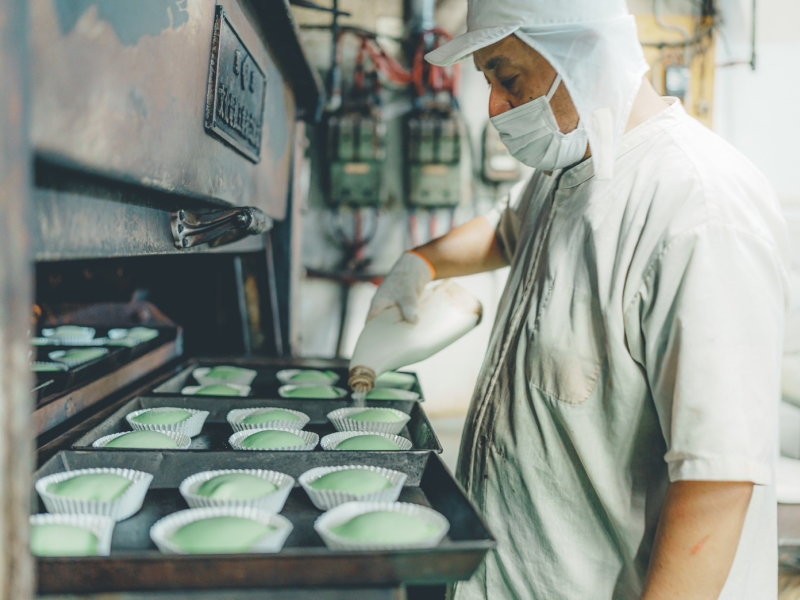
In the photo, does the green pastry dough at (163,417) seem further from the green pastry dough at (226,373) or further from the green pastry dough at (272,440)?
Result: the green pastry dough at (226,373)

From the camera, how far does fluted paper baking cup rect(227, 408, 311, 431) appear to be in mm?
1535

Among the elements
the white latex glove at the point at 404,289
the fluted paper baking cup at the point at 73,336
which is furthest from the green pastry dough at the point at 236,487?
the fluted paper baking cup at the point at 73,336

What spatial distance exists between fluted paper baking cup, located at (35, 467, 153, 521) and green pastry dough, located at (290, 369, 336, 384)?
0.86 m

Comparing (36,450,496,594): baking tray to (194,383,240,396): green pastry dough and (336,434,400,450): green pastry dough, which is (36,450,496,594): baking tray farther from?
(194,383,240,396): green pastry dough

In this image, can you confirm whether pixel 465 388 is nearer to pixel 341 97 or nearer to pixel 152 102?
pixel 341 97

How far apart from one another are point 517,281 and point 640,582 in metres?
0.67

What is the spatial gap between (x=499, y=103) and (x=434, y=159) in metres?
2.55

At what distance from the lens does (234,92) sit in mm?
1342

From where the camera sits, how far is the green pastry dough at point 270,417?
1.56 meters

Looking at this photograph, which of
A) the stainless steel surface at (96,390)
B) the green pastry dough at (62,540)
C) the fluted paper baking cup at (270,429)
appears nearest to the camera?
the green pastry dough at (62,540)

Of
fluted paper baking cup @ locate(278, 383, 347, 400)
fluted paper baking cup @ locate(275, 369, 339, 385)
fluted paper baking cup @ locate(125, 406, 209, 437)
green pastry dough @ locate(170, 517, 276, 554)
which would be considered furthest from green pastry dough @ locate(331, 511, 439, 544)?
fluted paper baking cup @ locate(275, 369, 339, 385)

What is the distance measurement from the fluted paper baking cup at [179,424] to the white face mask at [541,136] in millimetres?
961

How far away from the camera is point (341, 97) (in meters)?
3.90

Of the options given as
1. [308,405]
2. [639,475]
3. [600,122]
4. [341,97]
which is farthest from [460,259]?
[341,97]
